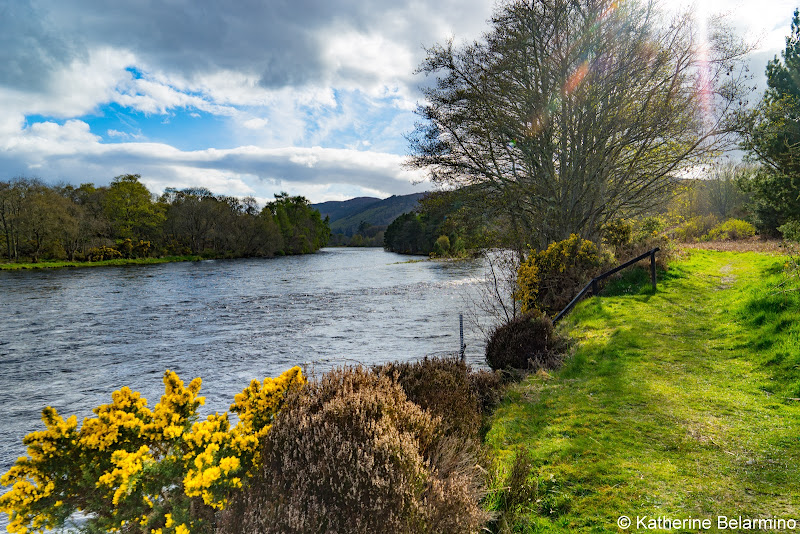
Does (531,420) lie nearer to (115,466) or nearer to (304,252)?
(115,466)

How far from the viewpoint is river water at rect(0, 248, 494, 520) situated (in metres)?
11.2

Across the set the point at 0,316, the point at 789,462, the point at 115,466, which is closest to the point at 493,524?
the point at 789,462

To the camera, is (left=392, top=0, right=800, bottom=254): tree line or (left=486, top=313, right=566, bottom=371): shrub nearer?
(left=486, top=313, right=566, bottom=371): shrub

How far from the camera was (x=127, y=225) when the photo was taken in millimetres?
72750

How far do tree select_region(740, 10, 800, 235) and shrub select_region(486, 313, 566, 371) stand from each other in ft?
27.0

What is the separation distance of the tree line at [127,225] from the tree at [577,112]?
192 ft

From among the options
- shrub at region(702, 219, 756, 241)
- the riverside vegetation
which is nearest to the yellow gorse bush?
the riverside vegetation

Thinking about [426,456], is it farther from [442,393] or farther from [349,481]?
[442,393]

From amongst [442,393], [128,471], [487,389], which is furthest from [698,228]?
[128,471]

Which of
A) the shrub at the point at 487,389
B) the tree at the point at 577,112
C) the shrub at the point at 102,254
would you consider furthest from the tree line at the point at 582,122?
the shrub at the point at 102,254

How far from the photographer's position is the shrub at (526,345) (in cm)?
977

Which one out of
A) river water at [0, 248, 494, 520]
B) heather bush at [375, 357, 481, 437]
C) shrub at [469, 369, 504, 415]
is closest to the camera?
heather bush at [375, 357, 481, 437]

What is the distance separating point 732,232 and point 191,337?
129ft

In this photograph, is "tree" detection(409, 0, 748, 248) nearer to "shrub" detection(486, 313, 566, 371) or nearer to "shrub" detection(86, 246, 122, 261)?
"shrub" detection(486, 313, 566, 371)
